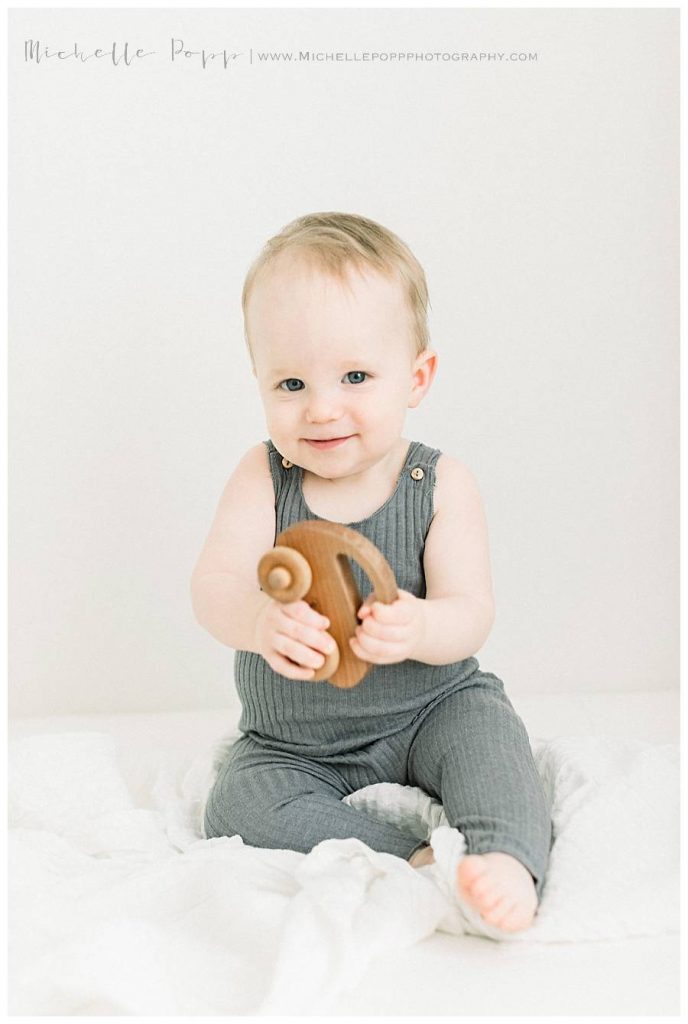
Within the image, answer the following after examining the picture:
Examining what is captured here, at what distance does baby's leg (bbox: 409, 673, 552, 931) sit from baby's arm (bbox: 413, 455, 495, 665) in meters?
0.08

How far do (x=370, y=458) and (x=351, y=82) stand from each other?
2.41ft

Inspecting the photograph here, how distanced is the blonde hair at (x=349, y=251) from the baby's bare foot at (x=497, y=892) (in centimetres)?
56

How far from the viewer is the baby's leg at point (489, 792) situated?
1.07 meters

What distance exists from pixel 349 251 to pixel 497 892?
2.14 ft

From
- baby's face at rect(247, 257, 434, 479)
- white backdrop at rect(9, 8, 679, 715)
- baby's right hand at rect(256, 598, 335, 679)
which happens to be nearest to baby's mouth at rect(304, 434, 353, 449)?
baby's face at rect(247, 257, 434, 479)

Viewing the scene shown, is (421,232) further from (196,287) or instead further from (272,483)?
(272,483)

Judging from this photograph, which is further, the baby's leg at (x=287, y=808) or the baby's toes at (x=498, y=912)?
the baby's leg at (x=287, y=808)

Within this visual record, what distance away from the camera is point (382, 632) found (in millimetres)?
1123

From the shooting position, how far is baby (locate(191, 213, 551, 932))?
3.86ft

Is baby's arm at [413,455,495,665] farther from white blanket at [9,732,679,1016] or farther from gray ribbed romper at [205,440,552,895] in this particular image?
white blanket at [9,732,679,1016]

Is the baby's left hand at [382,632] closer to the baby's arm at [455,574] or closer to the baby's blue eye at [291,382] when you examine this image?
the baby's arm at [455,574]

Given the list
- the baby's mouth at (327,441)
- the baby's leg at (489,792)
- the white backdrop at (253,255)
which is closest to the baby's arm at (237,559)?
the baby's mouth at (327,441)

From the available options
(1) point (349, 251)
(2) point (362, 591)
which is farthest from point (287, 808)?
(1) point (349, 251)

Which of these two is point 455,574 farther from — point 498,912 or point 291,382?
point 498,912
